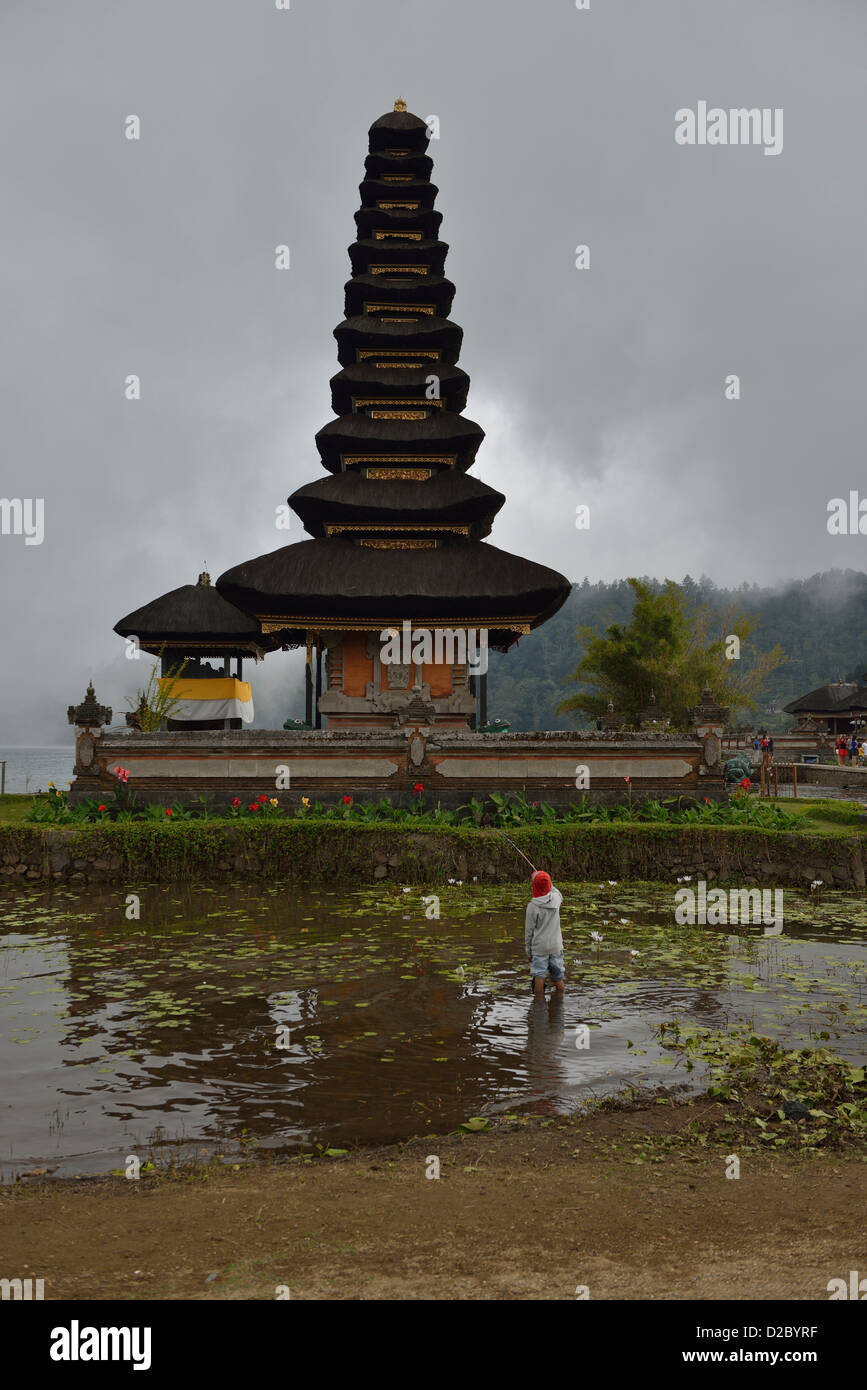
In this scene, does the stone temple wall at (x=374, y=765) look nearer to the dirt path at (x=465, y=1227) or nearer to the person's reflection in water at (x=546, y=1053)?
the person's reflection in water at (x=546, y=1053)

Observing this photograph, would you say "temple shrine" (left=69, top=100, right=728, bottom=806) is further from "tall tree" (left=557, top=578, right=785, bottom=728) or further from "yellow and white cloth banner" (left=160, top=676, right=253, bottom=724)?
"tall tree" (left=557, top=578, right=785, bottom=728)

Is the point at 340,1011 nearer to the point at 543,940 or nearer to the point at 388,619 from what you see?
the point at 543,940

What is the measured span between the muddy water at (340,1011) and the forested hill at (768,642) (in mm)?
90441

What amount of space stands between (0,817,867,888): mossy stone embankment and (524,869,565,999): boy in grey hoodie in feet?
23.8

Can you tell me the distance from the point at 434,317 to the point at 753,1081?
90.9ft

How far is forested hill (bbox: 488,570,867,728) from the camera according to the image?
11125cm

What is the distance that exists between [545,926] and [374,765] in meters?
10.7

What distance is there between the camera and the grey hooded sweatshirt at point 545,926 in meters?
9.49

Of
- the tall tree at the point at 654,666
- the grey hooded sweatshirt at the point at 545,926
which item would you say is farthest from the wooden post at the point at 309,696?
the tall tree at the point at 654,666

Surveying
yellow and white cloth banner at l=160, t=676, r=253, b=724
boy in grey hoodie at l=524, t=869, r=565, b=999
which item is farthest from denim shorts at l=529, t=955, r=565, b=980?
yellow and white cloth banner at l=160, t=676, r=253, b=724

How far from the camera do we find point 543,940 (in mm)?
9625

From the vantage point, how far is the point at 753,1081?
7148mm

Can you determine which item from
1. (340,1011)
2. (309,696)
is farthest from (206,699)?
(340,1011)

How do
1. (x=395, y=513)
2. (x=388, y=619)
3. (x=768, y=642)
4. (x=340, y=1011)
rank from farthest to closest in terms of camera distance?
(x=768, y=642) → (x=395, y=513) → (x=388, y=619) → (x=340, y=1011)
